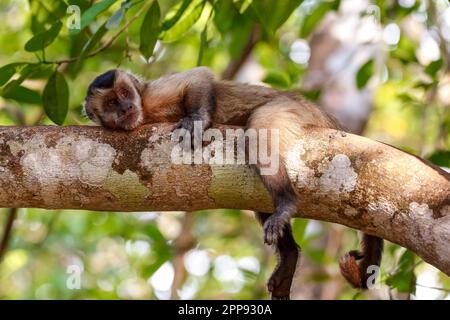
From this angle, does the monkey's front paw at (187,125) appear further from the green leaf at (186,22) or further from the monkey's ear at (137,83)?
the monkey's ear at (137,83)

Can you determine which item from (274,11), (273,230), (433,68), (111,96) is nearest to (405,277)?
(273,230)

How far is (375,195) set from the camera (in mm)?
3293

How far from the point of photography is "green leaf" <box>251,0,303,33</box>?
4.14 meters

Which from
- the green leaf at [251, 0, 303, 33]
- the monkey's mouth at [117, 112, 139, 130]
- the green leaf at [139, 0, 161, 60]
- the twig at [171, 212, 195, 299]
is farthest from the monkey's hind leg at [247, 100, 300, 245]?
the twig at [171, 212, 195, 299]

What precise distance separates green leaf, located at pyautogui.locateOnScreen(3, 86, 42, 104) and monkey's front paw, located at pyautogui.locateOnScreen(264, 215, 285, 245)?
72.2 inches

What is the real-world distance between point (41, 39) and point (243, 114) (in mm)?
1298

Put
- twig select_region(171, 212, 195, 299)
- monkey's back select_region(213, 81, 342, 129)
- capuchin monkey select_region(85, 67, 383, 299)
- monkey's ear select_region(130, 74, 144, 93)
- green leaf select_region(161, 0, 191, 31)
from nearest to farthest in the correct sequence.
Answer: capuchin monkey select_region(85, 67, 383, 299)
monkey's back select_region(213, 81, 342, 129)
green leaf select_region(161, 0, 191, 31)
monkey's ear select_region(130, 74, 144, 93)
twig select_region(171, 212, 195, 299)

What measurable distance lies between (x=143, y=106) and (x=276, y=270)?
4.85ft

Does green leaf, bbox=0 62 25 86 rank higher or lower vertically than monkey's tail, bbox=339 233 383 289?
higher

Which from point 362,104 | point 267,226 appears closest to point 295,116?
point 267,226

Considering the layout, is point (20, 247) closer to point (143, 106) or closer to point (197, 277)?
point (197, 277)

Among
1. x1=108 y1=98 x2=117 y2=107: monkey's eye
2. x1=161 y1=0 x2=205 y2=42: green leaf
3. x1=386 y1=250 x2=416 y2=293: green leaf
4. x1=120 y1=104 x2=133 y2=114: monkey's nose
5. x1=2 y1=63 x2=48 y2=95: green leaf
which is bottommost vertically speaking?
x1=386 y1=250 x2=416 y2=293: green leaf

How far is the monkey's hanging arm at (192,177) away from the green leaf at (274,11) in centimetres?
80

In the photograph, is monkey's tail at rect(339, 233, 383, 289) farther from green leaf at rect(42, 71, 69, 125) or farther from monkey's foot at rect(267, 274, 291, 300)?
green leaf at rect(42, 71, 69, 125)
